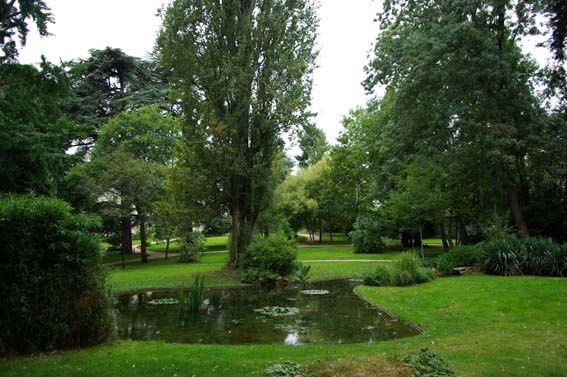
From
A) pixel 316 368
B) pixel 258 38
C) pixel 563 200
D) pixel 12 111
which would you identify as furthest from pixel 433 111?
pixel 12 111

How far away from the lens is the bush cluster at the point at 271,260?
17.8 metres

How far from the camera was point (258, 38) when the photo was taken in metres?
20.5

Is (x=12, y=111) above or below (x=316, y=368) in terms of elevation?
above

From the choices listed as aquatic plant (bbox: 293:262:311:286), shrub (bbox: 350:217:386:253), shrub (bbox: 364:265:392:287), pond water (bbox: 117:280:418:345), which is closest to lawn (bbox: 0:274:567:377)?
pond water (bbox: 117:280:418:345)

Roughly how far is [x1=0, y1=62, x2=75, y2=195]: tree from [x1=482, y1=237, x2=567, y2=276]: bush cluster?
15046 millimetres

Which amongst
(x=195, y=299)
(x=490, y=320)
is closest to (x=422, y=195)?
(x=490, y=320)

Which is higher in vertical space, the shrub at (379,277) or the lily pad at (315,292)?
the shrub at (379,277)

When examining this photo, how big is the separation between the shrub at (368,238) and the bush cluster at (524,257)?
567 inches

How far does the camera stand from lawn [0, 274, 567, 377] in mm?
6164

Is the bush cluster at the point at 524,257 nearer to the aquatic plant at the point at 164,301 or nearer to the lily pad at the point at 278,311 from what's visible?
the lily pad at the point at 278,311

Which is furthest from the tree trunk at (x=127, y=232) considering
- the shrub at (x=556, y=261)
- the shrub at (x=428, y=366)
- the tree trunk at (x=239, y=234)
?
the shrub at (x=428, y=366)

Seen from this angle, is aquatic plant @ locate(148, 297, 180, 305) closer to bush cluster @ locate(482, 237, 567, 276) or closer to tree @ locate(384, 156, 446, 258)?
bush cluster @ locate(482, 237, 567, 276)

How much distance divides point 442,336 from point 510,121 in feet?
44.9

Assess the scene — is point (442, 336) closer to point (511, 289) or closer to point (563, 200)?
point (511, 289)
